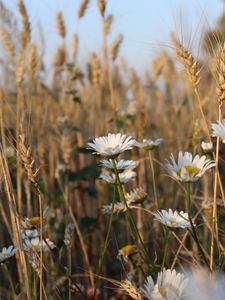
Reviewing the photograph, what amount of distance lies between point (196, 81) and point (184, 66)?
0.05 metres

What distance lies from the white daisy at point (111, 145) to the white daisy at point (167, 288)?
0.88 ft

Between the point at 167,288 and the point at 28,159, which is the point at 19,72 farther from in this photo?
the point at 167,288

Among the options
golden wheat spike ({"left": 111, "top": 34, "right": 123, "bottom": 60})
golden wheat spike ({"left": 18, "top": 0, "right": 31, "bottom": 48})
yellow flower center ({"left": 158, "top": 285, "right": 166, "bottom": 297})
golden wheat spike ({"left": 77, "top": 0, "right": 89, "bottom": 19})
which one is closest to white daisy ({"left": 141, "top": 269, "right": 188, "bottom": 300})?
yellow flower center ({"left": 158, "top": 285, "right": 166, "bottom": 297})

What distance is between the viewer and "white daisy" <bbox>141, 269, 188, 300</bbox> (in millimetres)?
667

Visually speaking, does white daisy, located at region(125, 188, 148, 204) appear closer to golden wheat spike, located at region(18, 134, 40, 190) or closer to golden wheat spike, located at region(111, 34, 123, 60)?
golden wheat spike, located at region(18, 134, 40, 190)

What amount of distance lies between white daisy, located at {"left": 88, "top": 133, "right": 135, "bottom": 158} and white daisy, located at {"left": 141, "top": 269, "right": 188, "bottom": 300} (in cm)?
27

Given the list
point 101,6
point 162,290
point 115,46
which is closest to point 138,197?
point 162,290

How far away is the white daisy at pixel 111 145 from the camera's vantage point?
0.94 m

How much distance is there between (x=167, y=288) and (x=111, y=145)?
365mm

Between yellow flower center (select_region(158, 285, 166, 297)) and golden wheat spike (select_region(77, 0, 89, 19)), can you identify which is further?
golden wheat spike (select_region(77, 0, 89, 19))

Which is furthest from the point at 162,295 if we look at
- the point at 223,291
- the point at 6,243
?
the point at 6,243

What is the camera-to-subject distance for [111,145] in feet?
3.26

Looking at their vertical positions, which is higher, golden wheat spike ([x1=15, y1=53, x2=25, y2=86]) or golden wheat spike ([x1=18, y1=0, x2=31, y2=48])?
golden wheat spike ([x1=18, y1=0, x2=31, y2=48])

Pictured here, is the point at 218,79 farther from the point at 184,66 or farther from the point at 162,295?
the point at 162,295
